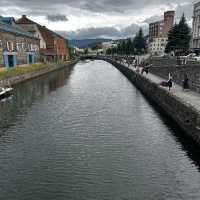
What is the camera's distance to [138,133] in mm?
24484

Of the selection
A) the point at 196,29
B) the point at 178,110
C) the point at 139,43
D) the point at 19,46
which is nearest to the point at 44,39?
the point at 19,46

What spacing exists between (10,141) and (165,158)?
1274cm

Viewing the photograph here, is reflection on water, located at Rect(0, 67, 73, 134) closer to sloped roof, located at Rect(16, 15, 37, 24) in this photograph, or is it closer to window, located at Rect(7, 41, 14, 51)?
window, located at Rect(7, 41, 14, 51)

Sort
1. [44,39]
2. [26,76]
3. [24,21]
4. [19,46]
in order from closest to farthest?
[26,76], [19,46], [24,21], [44,39]

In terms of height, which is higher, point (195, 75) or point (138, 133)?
point (195, 75)

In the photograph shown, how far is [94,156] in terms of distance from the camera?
1928 centimetres

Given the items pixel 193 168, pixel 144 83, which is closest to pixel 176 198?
pixel 193 168

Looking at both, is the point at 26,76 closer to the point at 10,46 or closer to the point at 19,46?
the point at 10,46

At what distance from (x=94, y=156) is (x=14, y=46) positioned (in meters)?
57.1

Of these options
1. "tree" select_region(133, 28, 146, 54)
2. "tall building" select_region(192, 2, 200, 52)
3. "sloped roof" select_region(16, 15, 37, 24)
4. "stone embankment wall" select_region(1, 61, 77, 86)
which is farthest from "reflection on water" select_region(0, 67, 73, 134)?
"tree" select_region(133, 28, 146, 54)

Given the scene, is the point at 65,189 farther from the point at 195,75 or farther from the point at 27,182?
the point at 195,75

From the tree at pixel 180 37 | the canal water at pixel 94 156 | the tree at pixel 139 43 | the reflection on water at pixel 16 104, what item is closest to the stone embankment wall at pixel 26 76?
the reflection on water at pixel 16 104

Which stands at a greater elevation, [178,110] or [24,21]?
[24,21]

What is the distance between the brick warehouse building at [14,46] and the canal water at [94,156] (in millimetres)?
31708
